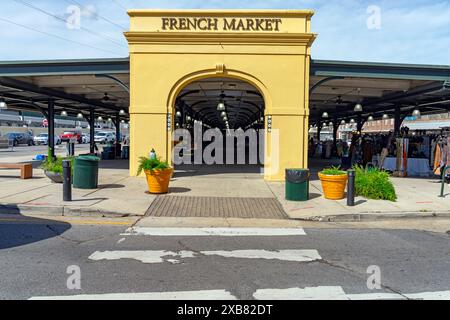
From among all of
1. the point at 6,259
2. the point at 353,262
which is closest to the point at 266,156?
the point at 353,262

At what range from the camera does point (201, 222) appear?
8.17m

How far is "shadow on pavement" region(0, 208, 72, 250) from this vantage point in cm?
630

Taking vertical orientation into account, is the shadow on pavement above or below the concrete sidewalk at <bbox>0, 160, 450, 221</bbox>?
below

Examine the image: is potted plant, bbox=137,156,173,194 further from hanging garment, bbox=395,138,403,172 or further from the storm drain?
hanging garment, bbox=395,138,403,172

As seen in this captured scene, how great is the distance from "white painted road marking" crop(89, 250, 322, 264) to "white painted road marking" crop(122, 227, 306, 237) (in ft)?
3.63

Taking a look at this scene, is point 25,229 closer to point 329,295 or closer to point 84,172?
point 84,172

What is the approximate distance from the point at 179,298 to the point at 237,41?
1149cm

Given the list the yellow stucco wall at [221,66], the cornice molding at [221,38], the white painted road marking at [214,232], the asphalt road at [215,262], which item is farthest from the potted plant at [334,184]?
the cornice molding at [221,38]

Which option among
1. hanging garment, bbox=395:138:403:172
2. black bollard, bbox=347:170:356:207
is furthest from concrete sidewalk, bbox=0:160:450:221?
hanging garment, bbox=395:138:403:172

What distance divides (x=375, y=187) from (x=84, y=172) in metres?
8.43

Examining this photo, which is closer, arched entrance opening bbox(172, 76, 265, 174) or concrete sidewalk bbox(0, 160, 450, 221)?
concrete sidewalk bbox(0, 160, 450, 221)

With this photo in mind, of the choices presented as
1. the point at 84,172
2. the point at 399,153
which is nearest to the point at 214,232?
the point at 84,172

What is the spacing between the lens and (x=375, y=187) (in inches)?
419

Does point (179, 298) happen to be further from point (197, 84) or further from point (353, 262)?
point (197, 84)
